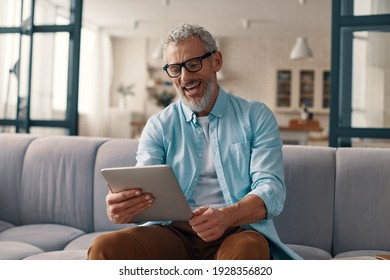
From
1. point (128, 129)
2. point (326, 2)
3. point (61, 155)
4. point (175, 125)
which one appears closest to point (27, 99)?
point (61, 155)

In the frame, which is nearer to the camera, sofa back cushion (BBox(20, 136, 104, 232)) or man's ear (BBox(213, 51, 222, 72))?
man's ear (BBox(213, 51, 222, 72))

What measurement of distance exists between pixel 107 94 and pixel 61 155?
7926 millimetres

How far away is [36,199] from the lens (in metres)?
2.81

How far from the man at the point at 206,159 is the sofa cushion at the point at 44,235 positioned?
2.34 ft

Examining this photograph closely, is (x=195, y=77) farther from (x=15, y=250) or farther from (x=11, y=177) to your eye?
(x=11, y=177)

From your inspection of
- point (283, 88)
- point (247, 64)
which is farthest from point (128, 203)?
point (247, 64)

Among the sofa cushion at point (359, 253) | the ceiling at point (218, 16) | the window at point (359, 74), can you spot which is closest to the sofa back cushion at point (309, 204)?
the sofa cushion at point (359, 253)

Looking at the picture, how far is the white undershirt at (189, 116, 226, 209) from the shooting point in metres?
1.92

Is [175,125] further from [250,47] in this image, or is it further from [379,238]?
[250,47]

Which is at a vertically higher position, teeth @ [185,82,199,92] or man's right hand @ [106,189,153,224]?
teeth @ [185,82,199,92]

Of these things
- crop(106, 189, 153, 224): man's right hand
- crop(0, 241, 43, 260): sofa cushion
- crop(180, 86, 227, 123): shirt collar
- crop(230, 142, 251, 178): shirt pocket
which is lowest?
crop(0, 241, 43, 260): sofa cushion

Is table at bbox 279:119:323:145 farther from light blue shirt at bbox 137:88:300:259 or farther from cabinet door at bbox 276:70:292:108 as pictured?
light blue shirt at bbox 137:88:300:259

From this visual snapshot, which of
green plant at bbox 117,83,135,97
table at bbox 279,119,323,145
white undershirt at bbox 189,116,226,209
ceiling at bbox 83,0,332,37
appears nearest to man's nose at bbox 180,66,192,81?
white undershirt at bbox 189,116,226,209

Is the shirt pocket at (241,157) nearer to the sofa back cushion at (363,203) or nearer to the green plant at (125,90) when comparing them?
the sofa back cushion at (363,203)
